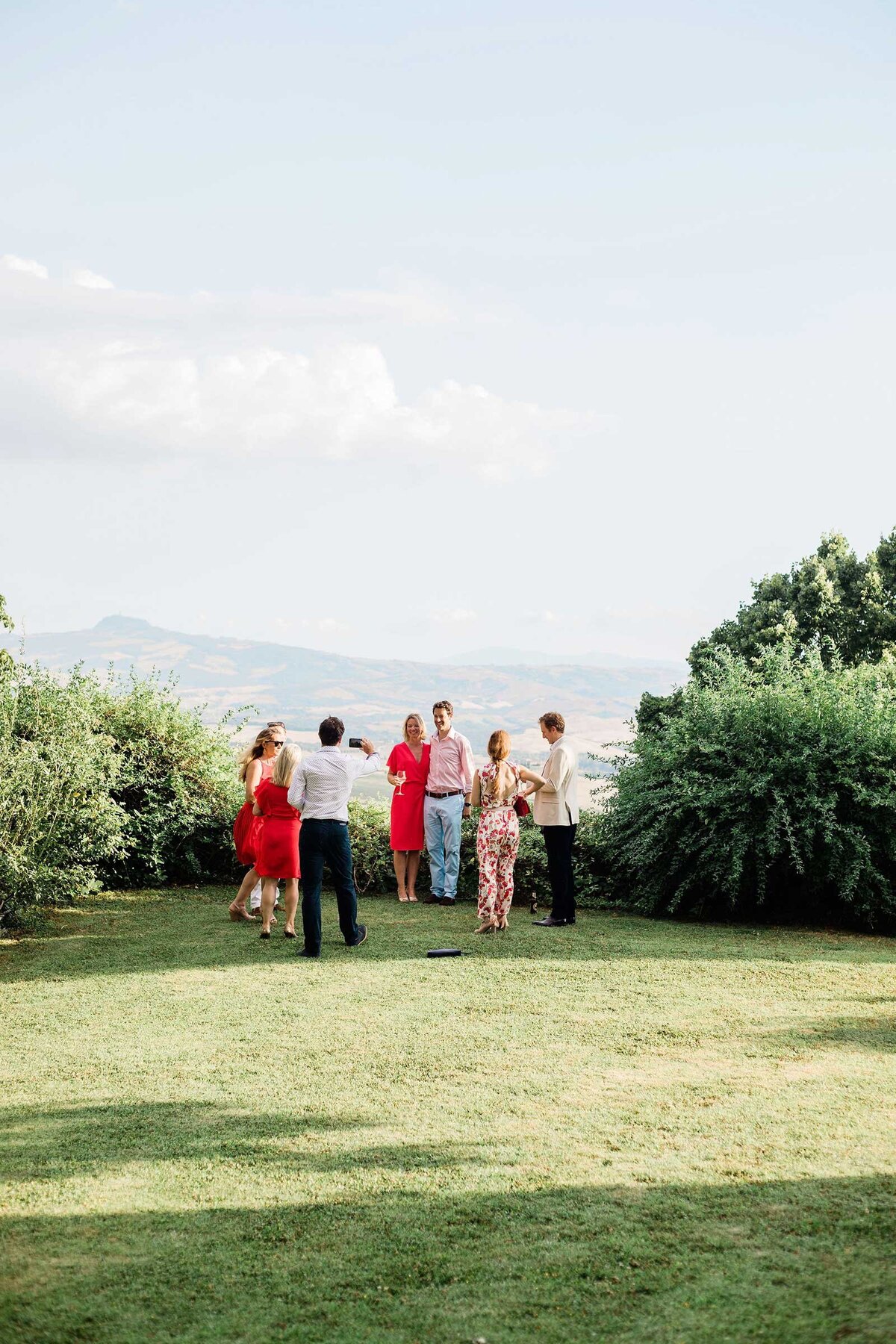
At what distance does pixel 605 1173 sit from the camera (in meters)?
4.61

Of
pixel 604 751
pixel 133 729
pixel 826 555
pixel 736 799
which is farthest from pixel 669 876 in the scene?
pixel 826 555

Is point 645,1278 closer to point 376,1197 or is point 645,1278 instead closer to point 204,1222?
point 376,1197

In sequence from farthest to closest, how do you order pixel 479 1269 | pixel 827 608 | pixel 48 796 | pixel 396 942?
pixel 827 608 → pixel 48 796 → pixel 396 942 → pixel 479 1269

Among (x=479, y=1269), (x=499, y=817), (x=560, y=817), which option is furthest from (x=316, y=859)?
(x=479, y=1269)

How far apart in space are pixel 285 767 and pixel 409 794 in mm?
2471

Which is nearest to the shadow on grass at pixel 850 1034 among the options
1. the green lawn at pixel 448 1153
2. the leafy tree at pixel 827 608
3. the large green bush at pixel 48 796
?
the green lawn at pixel 448 1153

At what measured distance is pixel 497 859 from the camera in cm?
1041

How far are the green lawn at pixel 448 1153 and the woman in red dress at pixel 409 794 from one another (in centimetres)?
321

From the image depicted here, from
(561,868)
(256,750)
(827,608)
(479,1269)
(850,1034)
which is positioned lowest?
(479,1269)

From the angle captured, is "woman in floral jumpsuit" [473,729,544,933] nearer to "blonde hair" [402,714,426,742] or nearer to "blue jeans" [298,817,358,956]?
"blonde hair" [402,714,426,742]

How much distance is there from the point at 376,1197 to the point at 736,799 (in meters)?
7.61

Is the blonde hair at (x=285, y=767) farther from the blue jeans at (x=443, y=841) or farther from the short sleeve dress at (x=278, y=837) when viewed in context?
the blue jeans at (x=443, y=841)

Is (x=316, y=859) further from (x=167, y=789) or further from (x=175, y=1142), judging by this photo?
(x=167, y=789)

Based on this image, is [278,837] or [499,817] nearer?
[278,837]
